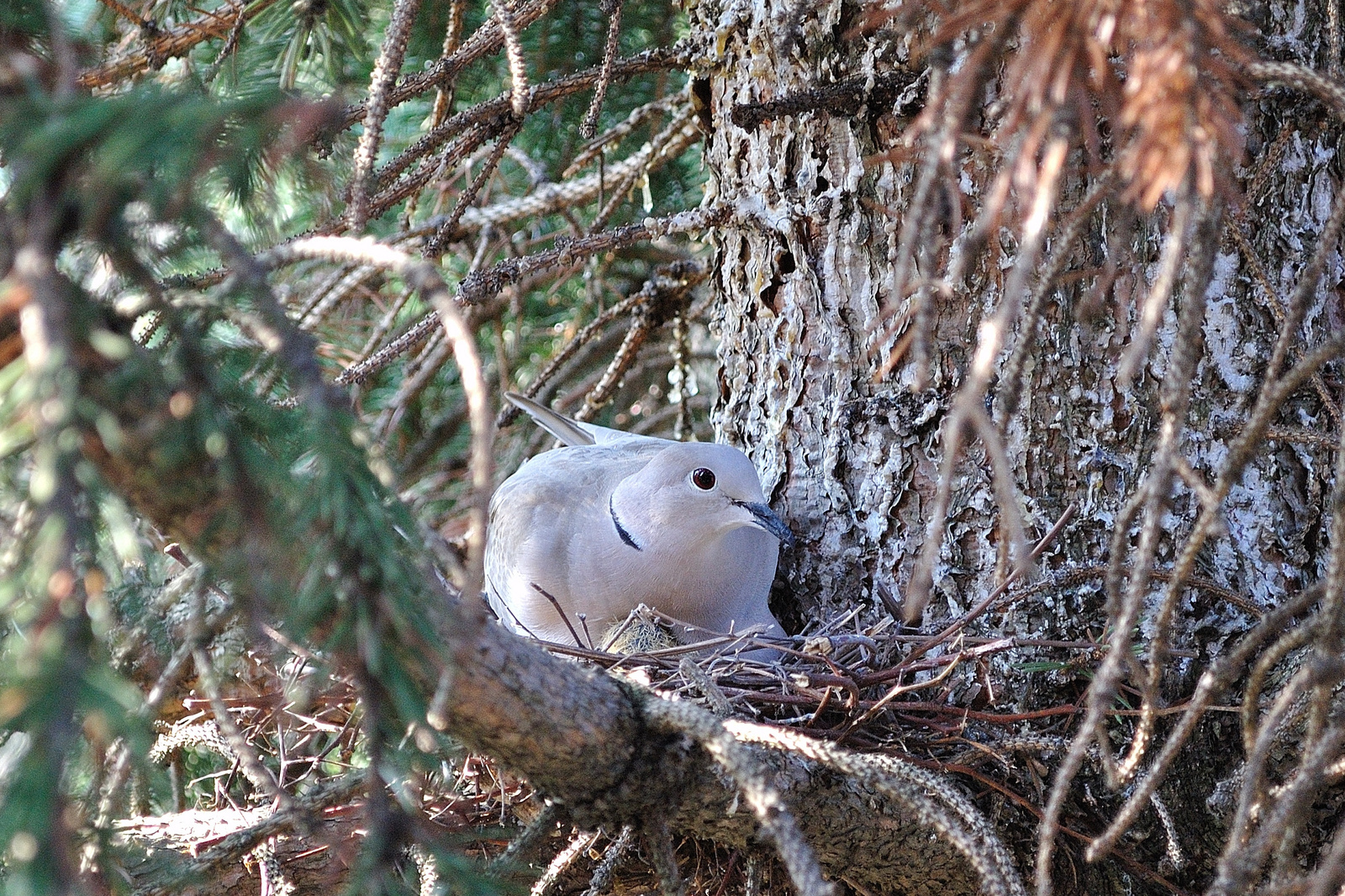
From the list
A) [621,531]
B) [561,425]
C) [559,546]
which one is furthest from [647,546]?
[561,425]

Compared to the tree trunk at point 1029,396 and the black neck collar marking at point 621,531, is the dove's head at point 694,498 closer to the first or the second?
the black neck collar marking at point 621,531

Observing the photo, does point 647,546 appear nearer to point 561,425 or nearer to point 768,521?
point 768,521

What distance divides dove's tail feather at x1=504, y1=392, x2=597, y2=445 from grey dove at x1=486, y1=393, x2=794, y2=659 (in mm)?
281

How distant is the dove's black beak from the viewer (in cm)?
245

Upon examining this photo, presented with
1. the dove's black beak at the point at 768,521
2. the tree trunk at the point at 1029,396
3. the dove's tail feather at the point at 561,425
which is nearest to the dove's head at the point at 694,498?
the dove's black beak at the point at 768,521

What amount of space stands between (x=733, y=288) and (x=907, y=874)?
4.49 ft

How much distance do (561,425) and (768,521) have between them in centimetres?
94

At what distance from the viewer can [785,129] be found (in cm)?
253

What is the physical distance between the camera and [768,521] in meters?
2.46

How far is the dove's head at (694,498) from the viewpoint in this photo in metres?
2.50

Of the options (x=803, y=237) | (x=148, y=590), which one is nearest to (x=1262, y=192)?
(x=803, y=237)

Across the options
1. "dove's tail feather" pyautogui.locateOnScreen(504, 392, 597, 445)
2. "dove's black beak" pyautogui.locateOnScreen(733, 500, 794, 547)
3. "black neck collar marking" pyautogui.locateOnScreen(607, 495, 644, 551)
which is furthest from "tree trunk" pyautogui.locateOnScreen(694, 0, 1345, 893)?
"dove's tail feather" pyautogui.locateOnScreen(504, 392, 597, 445)

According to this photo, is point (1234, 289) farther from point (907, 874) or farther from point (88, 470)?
point (88, 470)

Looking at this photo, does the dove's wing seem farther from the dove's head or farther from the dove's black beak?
the dove's black beak
